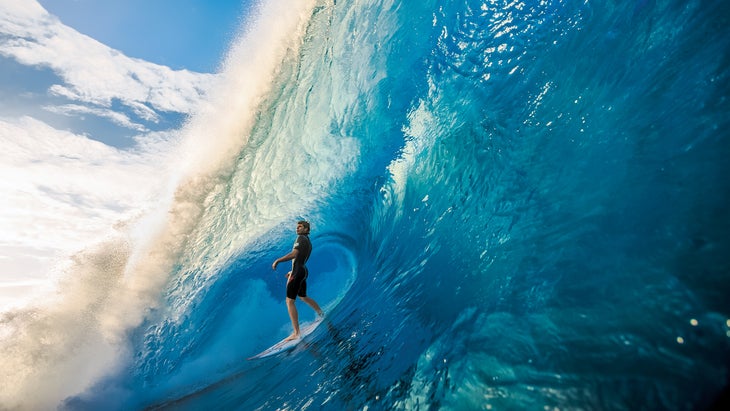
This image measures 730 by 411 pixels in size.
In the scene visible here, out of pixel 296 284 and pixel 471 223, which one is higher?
pixel 296 284

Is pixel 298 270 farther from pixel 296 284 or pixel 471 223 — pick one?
pixel 471 223

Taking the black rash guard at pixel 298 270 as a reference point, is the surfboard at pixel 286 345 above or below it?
below

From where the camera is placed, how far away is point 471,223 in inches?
152

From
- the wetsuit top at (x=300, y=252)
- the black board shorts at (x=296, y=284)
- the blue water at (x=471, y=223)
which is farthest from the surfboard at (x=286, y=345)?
the wetsuit top at (x=300, y=252)

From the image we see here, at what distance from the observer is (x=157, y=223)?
7.45 meters

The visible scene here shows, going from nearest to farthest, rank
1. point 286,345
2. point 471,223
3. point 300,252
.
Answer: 1. point 471,223
2. point 300,252
3. point 286,345

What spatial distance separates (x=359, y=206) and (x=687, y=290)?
5.09m

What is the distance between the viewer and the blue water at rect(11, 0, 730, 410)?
1.90 m

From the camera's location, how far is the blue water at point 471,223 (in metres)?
1.90

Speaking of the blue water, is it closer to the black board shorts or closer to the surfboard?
the surfboard

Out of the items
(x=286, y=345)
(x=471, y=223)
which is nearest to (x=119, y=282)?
(x=286, y=345)

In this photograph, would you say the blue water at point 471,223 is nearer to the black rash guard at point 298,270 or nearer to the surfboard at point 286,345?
the surfboard at point 286,345

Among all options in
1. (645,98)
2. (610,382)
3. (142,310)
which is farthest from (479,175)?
(142,310)

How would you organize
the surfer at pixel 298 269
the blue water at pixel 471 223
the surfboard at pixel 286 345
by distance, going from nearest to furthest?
1. the blue water at pixel 471 223
2. the surfer at pixel 298 269
3. the surfboard at pixel 286 345
